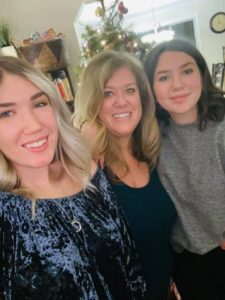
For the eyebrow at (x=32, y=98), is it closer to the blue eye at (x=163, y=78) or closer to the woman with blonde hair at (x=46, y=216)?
the woman with blonde hair at (x=46, y=216)

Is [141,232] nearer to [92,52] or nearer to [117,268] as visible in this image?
[117,268]

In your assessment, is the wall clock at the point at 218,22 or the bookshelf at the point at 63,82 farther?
the wall clock at the point at 218,22

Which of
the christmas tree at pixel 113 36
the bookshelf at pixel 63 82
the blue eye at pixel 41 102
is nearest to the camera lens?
the blue eye at pixel 41 102

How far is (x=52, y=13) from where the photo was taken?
330 centimetres

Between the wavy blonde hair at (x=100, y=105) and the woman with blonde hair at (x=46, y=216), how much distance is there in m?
0.20

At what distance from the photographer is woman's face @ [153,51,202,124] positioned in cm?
127

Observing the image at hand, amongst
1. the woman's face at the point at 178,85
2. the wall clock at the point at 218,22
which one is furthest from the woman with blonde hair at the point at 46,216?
the wall clock at the point at 218,22

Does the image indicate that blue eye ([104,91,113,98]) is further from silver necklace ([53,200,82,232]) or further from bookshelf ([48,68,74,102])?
bookshelf ([48,68,74,102])

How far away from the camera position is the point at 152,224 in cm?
122

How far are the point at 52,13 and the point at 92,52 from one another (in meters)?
1.28

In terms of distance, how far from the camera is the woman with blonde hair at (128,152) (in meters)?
1.20

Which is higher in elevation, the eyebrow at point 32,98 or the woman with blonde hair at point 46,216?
the eyebrow at point 32,98

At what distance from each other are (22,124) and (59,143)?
237mm

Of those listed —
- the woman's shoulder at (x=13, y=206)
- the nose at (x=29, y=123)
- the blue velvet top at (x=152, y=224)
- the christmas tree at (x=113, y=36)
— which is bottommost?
the blue velvet top at (x=152, y=224)
